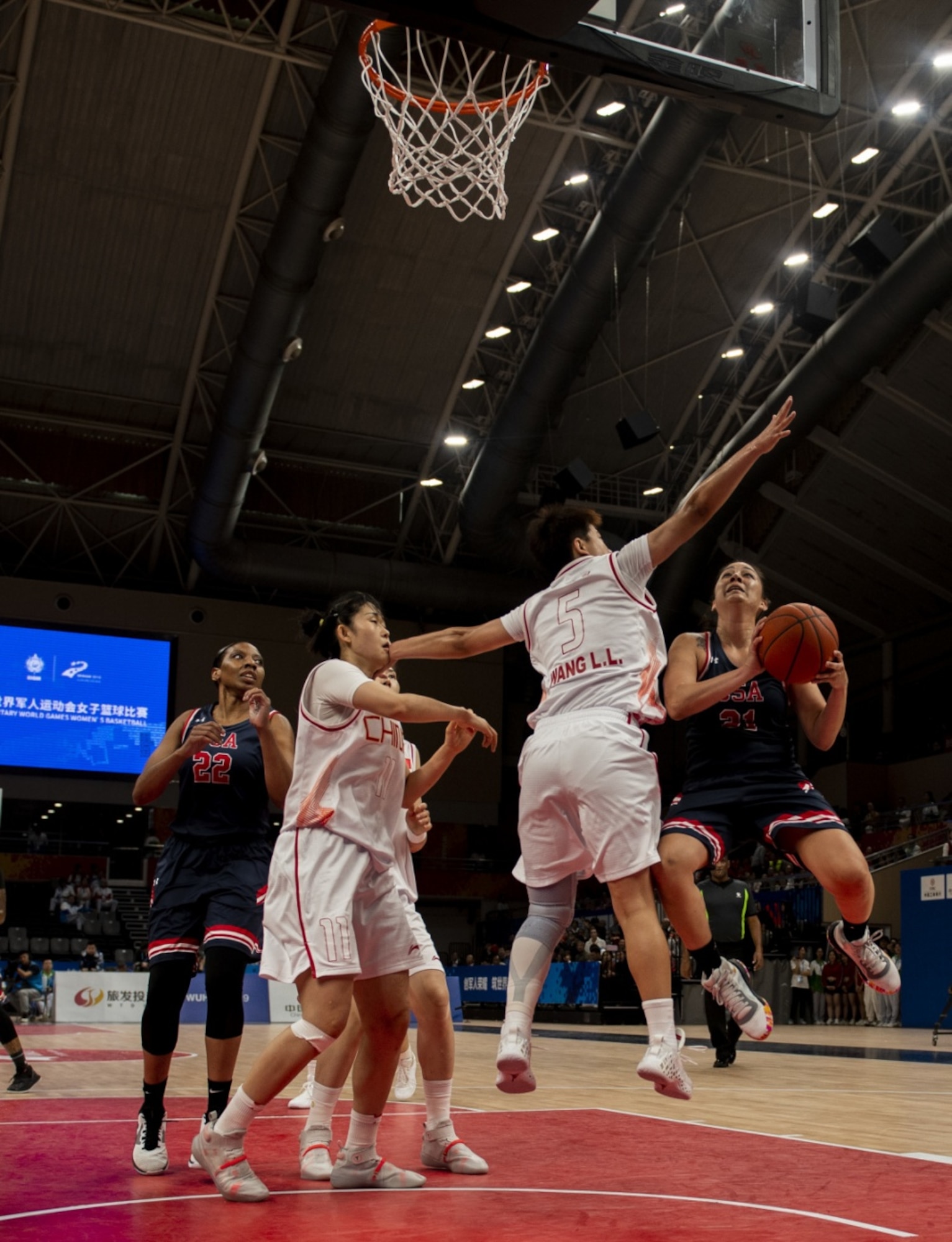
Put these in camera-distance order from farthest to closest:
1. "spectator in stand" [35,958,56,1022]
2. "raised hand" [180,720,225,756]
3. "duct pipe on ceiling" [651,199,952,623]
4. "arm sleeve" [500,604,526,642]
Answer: "spectator in stand" [35,958,56,1022] < "duct pipe on ceiling" [651,199,952,623] < "arm sleeve" [500,604,526,642] < "raised hand" [180,720,225,756]

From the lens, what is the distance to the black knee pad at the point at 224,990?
444 cm

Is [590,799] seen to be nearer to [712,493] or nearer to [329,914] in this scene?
[329,914]

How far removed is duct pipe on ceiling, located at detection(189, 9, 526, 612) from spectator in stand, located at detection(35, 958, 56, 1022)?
8.21 metres

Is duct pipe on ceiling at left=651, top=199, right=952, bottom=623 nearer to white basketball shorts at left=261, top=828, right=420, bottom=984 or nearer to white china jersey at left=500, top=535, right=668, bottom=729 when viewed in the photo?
white china jersey at left=500, top=535, right=668, bottom=729

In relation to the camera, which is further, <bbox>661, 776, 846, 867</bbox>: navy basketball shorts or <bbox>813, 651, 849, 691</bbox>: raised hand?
<bbox>661, 776, 846, 867</bbox>: navy basketball shorts

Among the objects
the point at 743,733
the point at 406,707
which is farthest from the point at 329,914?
the point at 743,733

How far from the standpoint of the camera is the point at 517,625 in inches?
191

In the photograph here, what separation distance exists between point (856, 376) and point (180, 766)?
18475 millimetres

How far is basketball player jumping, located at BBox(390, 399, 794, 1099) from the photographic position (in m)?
4.27

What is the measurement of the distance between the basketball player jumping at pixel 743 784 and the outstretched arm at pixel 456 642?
31.2 inches

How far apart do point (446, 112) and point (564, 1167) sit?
978 cm

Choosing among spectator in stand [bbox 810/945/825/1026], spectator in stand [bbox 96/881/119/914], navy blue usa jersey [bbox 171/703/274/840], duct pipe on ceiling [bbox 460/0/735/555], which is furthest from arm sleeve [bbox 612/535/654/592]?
spectator in stand [bbox 96/881/119/914]

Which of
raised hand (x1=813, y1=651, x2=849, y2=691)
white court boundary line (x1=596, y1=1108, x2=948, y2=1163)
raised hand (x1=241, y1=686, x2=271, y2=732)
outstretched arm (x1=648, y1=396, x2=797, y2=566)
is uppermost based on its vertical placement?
outstretched arm (x1=648, y1=396, x2=797, y2=566)

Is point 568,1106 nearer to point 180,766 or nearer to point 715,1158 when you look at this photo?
point 715,1158
